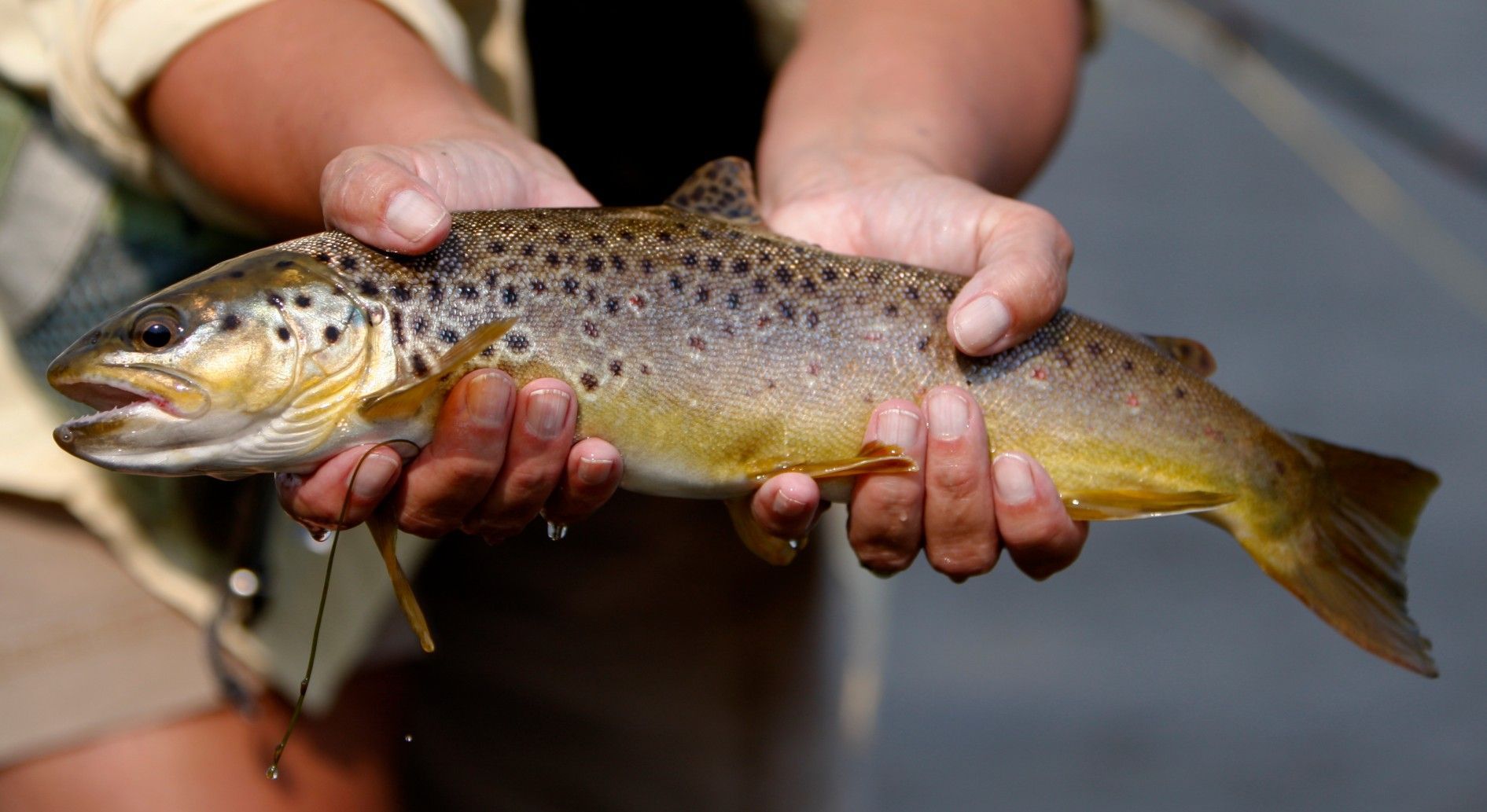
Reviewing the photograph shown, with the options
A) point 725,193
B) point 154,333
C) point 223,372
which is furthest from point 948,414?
point 154,333

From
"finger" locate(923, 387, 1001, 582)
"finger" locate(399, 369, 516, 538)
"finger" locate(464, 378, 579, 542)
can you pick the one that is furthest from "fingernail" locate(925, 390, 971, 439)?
"finger" locate(399, 369, 516, 538)

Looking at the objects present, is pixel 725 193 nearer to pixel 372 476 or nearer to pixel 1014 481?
pixel 1014 481

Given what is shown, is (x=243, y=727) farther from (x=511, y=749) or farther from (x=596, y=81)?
(x=596, y=81)

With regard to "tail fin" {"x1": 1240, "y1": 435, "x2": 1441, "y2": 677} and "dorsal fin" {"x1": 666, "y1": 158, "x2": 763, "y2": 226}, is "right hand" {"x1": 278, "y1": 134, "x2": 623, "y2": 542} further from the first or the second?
"tail fin" {"x1": 1240, "y1": 435, "x2": 1441, "y2": 677}

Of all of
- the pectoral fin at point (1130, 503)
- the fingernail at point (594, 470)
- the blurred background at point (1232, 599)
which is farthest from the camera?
the blurred background at point (1232, 599)

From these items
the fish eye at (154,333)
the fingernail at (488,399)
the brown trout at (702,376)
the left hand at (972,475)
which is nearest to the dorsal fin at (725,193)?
the brown trout at (702,376)

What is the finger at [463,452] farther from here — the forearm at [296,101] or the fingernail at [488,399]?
the forearm at [296,101]

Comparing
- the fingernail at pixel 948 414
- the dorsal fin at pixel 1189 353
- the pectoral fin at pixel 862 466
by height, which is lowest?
the pectoral fin at pixel 862 466
